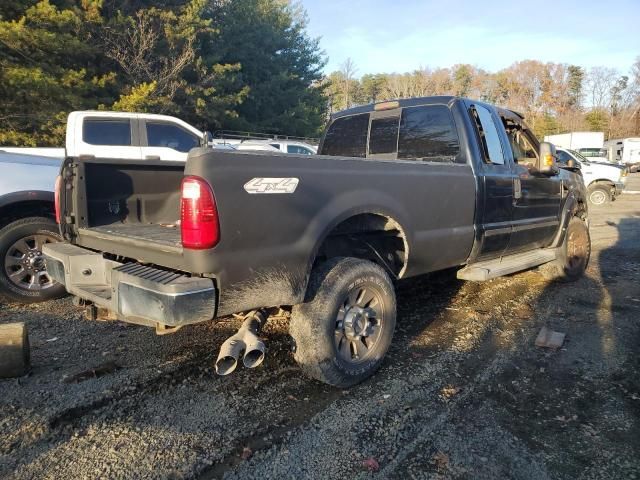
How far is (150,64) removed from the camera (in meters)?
19.0

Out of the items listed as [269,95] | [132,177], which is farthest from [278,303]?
[269,95]

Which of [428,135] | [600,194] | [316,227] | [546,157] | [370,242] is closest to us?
[316,227]

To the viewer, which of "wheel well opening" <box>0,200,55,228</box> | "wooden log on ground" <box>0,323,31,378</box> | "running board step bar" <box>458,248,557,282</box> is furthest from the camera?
"wheel well opening" <box>0,200,55,228</box>

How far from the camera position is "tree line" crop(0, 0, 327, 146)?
49.5 feet

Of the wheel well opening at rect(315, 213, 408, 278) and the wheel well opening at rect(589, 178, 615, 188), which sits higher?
the wheel well opening at rect(315, 213, 408, 278)

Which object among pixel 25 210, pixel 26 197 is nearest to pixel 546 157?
pixel 26 197

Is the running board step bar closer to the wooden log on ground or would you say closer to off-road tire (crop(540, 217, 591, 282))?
off-road tire (crop(540, 217, 591, 282))

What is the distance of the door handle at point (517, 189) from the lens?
14.7 ft

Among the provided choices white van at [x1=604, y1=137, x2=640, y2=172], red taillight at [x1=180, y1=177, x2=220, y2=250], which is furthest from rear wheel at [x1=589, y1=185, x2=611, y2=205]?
white van at [x1=604, y1=137, x2=640, y2=172]

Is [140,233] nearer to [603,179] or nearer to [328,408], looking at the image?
[328,408]

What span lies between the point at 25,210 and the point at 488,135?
4.55 meters

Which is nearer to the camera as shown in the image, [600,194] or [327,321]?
[327,321]

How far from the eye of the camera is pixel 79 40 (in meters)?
16.5

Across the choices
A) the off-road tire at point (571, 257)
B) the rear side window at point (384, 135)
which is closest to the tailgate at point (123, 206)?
the rear side window at point (384, 135)
